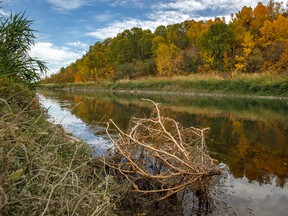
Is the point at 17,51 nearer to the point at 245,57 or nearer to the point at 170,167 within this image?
the point at 170,167

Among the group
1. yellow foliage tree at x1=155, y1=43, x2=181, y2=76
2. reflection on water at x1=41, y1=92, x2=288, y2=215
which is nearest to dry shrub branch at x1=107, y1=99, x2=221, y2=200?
reflection on water at x1=41, y1=92, x2=288, y2=215

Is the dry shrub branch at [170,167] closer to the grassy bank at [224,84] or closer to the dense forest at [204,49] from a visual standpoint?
the grassy bank at [224,84]

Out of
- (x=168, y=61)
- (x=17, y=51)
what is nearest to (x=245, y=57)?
(x=168, y=61)

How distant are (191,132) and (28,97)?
14.3 ft

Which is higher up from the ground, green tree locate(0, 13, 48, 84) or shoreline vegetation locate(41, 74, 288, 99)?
green tree locate(0, 13, 48, 84)

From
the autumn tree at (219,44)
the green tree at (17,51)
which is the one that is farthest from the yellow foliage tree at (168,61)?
the green tree at (17,51)

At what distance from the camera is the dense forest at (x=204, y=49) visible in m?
43.3

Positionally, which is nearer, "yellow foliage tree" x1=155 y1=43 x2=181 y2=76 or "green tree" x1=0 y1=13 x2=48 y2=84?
"green tree" x1=0 y1=13 x2=48 y2=84

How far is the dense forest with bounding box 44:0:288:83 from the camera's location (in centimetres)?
4331

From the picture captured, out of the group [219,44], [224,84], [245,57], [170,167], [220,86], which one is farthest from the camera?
[219,44]

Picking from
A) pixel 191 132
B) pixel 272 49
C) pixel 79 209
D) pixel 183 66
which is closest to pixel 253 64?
pixel 272 49

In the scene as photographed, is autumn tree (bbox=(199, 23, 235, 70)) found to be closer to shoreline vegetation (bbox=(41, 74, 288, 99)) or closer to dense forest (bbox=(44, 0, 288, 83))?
dense forest (bbox=(44, 0, 288, 83))

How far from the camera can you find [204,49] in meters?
49.0

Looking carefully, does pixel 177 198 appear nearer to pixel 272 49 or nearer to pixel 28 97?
pixel 28 97
